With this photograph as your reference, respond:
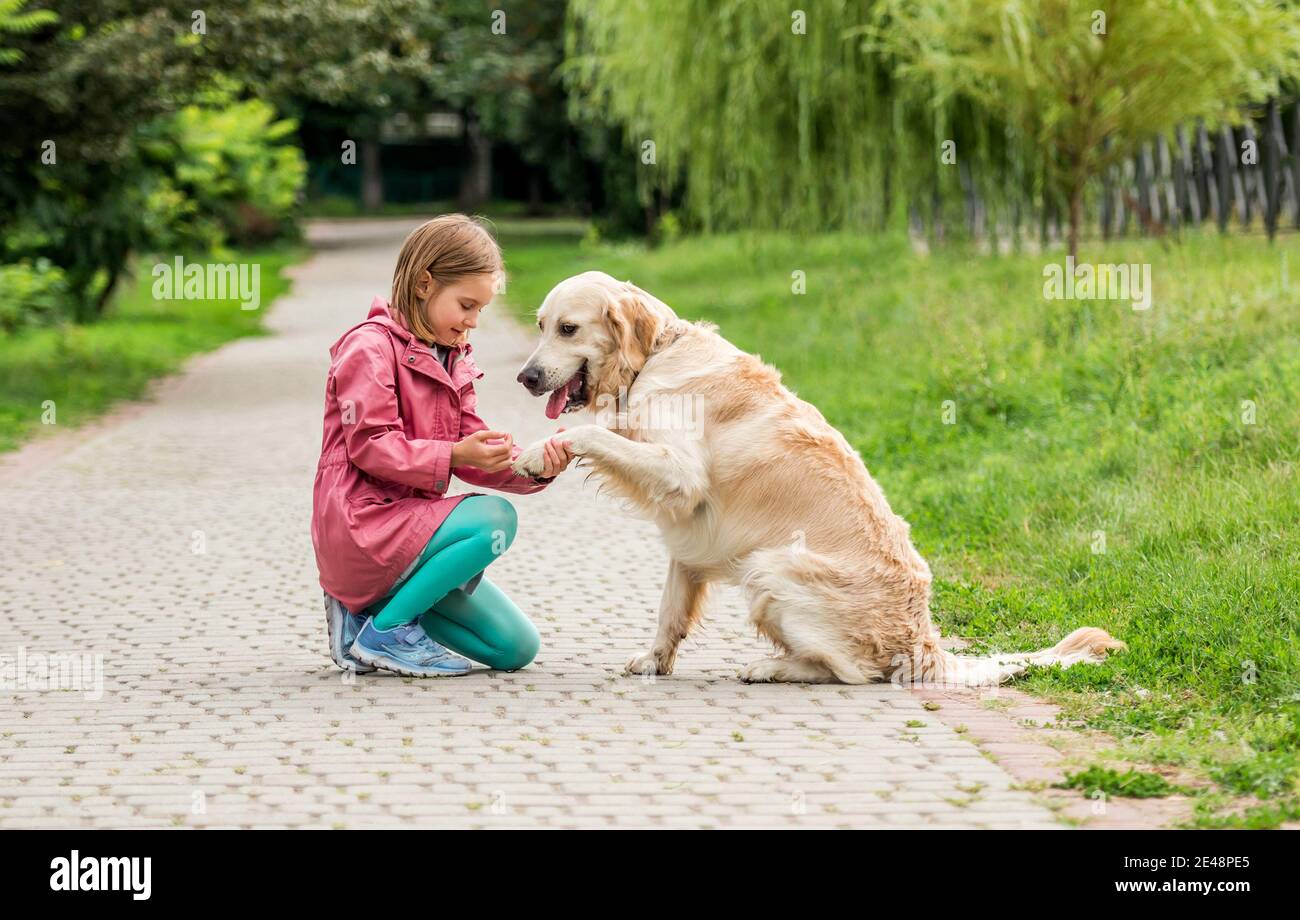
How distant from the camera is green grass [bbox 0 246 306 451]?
16.9 metres

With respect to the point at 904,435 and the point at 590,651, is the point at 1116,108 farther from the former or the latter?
the point at 590,651

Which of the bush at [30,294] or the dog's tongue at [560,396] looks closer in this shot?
the dog's tongue at [560,396]

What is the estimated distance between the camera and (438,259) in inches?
253

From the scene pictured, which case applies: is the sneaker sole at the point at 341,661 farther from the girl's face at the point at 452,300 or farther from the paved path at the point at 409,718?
the girl's face at the point at 452,300

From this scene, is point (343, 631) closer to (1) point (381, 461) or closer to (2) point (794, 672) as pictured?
(1) point (381, 461)

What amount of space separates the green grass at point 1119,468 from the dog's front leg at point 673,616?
1.39 m

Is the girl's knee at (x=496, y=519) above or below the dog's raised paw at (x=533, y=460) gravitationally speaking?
below

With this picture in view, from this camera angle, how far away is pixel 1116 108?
1502 cm

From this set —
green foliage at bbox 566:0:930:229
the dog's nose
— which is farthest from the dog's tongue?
green foliage at bbox 566:0:930:229

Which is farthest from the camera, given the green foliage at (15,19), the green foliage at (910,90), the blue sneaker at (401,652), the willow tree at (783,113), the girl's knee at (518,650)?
the willow tree at (783,113)

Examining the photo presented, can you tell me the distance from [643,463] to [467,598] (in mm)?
1046

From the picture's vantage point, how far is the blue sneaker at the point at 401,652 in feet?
21.8

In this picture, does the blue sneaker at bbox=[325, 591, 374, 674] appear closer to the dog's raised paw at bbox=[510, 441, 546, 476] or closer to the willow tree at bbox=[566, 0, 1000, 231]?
the dog's raised paw at bbox=[510, 441, 546, 476]

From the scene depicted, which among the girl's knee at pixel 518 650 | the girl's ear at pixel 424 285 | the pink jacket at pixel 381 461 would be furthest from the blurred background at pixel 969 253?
the girl's ear at pixel 424 285
